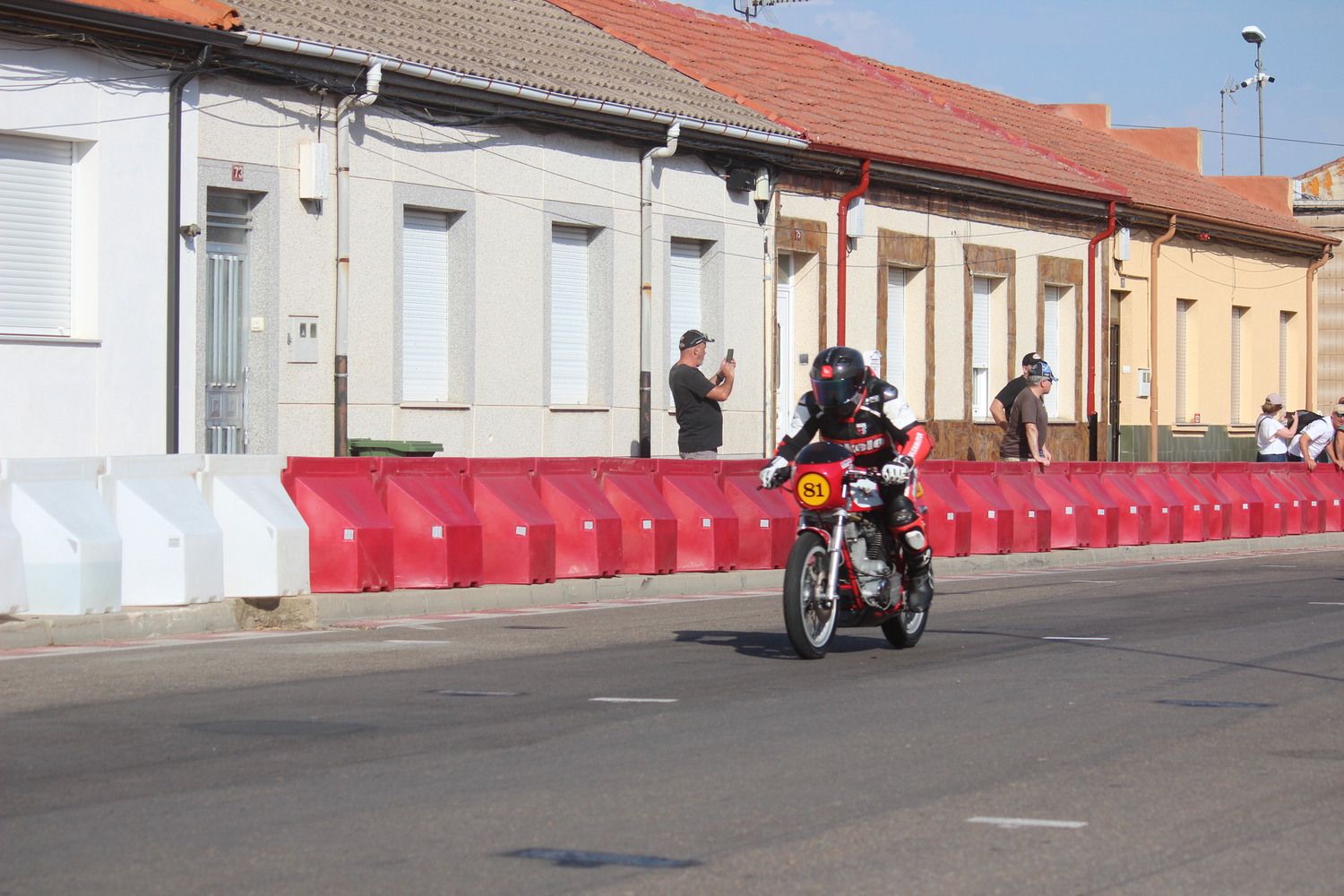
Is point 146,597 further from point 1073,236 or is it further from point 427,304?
point 1073,236

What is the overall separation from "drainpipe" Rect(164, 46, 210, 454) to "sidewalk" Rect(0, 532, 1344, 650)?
4178 mm

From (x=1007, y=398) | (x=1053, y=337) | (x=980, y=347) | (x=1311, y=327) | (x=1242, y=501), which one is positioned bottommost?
(x=1242, y=501)

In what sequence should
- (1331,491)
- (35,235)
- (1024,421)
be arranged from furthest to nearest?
(1331,491)
(1024,421)
(35,235)

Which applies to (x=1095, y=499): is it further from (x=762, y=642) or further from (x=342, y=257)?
(x=762, y=642)

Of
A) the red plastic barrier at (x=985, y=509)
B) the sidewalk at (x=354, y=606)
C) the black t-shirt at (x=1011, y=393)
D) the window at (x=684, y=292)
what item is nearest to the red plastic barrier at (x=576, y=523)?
the sidewalk at (x=354, y=606)

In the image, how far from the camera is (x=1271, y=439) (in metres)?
29.3

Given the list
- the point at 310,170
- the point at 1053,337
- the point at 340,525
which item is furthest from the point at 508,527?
the point at 1053,337

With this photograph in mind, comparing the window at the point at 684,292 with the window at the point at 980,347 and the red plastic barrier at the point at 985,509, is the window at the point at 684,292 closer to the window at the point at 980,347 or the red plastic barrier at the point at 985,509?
the red plastic barrier at the point at 985,509

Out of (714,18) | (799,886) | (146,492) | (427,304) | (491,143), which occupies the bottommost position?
(799,886)

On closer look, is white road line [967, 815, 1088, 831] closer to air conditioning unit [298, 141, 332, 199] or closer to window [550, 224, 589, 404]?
air conditioning unit [298, 141, 332, 199]

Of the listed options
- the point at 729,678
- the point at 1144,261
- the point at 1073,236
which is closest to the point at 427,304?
the point at 729,678

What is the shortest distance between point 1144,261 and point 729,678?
87.3ft

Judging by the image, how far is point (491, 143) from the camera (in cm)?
2158

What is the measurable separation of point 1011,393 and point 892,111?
8.88 m
